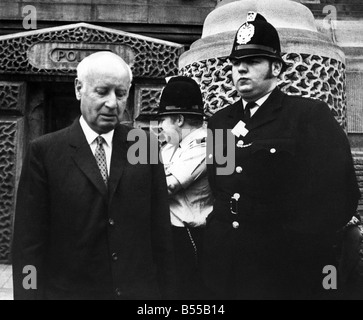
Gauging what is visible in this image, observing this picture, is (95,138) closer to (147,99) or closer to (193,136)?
(193,136)

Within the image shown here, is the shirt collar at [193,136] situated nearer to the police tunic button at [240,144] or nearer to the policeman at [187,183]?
the policeman at [187,183]

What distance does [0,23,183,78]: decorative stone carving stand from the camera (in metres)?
6.45

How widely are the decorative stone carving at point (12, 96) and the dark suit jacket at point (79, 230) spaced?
4.75 m

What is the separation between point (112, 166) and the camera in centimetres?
193

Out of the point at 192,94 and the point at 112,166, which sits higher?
the point at 192,94

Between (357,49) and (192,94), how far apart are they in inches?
80.6

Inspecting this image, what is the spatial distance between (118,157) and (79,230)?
1.02 ft

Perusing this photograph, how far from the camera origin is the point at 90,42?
256 inches

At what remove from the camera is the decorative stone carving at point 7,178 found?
6.35 metres

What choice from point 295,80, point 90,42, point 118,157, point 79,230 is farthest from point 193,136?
point 90,42
